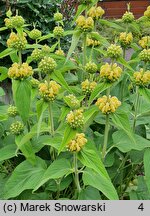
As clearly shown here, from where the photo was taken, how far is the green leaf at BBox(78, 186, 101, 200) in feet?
4.08

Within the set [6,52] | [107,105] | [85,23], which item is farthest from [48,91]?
[85,23]

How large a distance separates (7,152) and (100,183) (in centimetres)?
32

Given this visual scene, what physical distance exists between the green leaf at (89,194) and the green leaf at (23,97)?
0.89ft

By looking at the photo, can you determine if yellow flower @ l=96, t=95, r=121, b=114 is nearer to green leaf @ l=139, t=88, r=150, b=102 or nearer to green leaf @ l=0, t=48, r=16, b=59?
green leaf @ l=139, t=88, r=150, b=102

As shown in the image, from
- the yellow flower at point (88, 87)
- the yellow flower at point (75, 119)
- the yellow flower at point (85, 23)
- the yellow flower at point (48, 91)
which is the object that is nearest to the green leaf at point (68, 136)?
the yellow flower at point (75, 119)

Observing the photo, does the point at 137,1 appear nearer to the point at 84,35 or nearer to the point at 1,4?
the point at 1,4

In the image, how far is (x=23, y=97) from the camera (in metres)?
1.24

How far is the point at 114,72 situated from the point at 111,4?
6679mm

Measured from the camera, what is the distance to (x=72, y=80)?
165 cm

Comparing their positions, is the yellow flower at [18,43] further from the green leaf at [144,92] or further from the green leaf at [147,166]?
the green leaf at [147,166]

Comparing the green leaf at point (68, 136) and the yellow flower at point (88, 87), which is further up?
the yellow flower at point (88, 87)

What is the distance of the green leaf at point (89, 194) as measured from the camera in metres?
1.24

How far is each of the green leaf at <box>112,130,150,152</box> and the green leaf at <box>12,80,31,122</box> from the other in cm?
29

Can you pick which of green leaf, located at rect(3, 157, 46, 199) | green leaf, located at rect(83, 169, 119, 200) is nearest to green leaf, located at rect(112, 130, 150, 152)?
green leaf, located at rect(83, 169, 119, 200)
